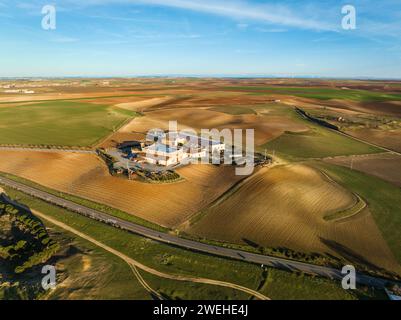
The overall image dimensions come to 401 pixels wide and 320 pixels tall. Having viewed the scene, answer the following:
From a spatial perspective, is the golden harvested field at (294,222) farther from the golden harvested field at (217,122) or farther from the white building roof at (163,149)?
the golden harvested field at (217,122)

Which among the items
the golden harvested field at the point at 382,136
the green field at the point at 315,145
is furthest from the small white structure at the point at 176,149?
the golden harvested field at the point at 382,136

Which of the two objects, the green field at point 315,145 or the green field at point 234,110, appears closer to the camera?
the green field at point 315,145

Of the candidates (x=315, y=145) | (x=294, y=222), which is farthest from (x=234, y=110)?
(x=294, y=222)

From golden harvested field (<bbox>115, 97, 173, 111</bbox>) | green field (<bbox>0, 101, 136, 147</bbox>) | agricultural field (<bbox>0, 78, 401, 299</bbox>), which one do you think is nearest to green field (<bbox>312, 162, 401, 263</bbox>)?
agricultural field (<bbox>0, 78, 401, 299</bbox>)

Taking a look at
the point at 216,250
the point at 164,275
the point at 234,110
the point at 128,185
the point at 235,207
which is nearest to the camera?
the point at 164,275

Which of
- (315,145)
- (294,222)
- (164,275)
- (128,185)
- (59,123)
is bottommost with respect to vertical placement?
(164,275)

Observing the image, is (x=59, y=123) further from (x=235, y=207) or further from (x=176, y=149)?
(x=235, y=207)
